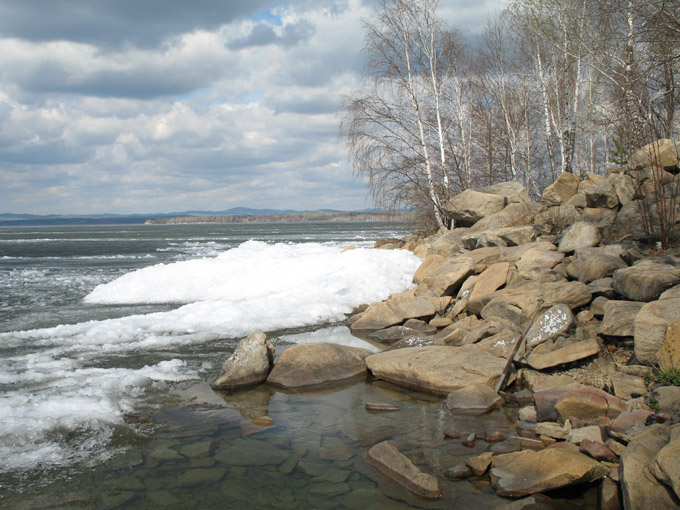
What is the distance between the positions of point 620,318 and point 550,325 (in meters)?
1.06

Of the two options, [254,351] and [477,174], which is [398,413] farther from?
[477,174]

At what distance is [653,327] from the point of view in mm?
6090

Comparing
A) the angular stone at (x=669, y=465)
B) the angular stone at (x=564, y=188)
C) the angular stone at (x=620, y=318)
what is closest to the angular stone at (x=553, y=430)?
the angular stone at (x=669, y=465)

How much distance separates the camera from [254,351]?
7.80 m

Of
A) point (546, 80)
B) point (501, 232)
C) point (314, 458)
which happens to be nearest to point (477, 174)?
point (546, 80)

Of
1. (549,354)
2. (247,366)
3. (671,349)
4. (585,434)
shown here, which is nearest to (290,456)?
(247,366)

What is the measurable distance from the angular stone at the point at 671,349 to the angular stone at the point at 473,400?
6.23 feet

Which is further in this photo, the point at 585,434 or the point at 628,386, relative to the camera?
the point at 628,386

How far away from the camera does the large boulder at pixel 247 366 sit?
7.43 metres

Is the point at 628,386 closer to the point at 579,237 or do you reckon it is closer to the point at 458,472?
the point at 458,472

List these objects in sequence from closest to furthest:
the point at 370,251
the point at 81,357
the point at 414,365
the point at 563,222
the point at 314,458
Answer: the point at 314,458 < the point at 414,365 < the point at 81,357 < the point at 563,222 < the point at 370,251

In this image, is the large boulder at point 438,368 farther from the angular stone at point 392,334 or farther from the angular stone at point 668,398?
the angular stone at point 668,398

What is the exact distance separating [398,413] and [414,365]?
1.16m

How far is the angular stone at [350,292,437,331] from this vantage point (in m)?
10.6
